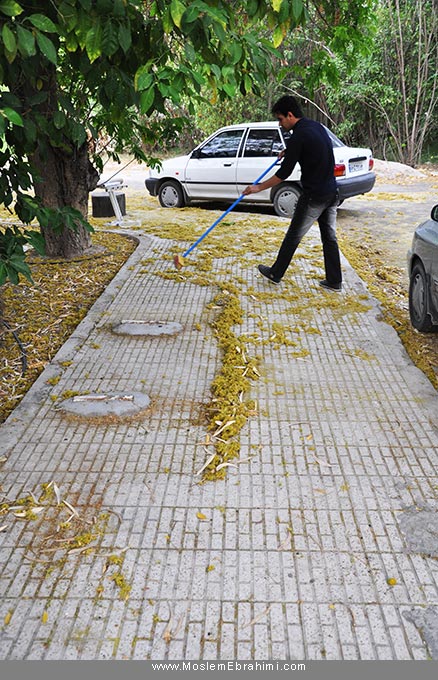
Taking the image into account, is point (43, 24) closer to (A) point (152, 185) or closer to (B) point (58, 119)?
(B) point (58, 119)

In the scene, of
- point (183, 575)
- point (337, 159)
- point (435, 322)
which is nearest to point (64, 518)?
point (183, 575)

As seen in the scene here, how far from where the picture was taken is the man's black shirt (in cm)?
624

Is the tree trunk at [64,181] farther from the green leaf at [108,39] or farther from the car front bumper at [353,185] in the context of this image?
the car front bumper at [353,185]

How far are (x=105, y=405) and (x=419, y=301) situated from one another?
3193 millimetres

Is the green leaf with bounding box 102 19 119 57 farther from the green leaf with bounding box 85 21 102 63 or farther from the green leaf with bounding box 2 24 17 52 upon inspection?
the green leaf with bounding box 2 24 17 52

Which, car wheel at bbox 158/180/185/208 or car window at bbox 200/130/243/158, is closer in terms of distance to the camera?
car window at bbox 200/130/243/158

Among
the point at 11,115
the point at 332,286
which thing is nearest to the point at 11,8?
the point at 11,115

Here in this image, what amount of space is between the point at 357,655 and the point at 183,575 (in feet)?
2.72

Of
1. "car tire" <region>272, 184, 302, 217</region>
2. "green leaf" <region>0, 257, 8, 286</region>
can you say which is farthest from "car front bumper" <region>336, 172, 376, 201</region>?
"green leaf" <region>0, 257, 8, 286</region>

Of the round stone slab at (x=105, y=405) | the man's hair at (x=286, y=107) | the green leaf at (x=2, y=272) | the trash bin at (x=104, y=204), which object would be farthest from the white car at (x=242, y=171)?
the green leaf at (x=2, y=272)

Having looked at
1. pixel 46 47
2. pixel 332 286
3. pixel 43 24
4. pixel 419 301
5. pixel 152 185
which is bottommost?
pixel 332 286

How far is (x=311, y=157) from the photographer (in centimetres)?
631

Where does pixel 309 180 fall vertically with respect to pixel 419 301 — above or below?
above

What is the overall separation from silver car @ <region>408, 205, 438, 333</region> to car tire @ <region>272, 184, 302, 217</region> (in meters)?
5.62
